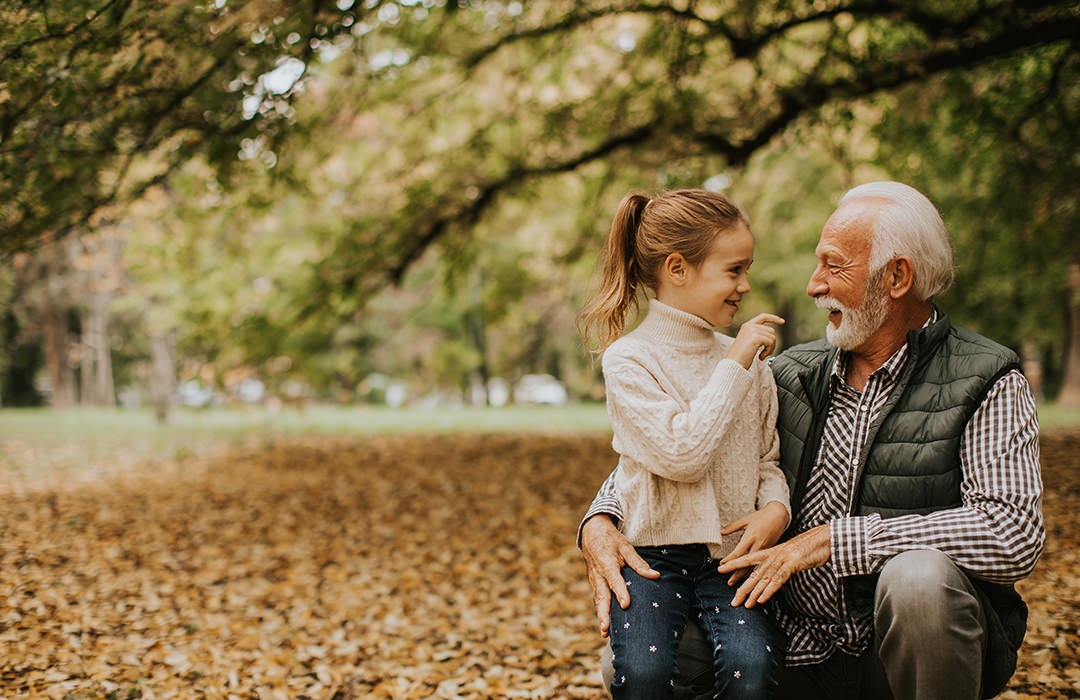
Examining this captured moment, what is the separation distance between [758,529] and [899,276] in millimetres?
793

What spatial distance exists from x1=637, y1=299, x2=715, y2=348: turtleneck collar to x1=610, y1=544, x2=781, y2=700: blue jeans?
1.91 ft

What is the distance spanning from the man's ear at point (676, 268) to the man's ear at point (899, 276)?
0.55 meters

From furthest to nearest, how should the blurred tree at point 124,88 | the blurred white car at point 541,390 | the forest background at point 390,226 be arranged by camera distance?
1. the blurred white car at point 541,390
2. the forest background at point 390,226
3. the blurred tree at point 124,88

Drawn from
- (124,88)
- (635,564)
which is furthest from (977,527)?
(124,88)

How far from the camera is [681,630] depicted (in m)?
2.22

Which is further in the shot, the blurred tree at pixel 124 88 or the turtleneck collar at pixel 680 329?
the blurred tree at pixel 124 88

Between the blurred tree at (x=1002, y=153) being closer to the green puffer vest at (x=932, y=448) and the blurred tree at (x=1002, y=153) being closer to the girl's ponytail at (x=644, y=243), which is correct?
the green puffer vest at (x=932, y=448)

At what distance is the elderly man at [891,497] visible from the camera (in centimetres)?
200

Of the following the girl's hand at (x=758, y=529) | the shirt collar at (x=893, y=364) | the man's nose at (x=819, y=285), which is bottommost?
the girl's hand at (x=758, y=529)

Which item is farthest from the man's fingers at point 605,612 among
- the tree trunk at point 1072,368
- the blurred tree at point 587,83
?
the tree trunk at point 1072,368

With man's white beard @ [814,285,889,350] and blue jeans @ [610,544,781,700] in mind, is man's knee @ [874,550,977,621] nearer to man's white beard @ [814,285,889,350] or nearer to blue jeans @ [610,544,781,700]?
blue jeans @ [610,544,781,700]

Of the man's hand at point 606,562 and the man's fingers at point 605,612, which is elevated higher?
the man's hand at point 606,562

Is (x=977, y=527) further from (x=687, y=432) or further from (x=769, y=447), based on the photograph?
(x=687, y=432)

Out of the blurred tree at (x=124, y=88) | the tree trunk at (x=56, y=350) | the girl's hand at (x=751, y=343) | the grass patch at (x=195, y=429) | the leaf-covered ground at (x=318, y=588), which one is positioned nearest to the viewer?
the girl's hand at (x=751, y=343)
